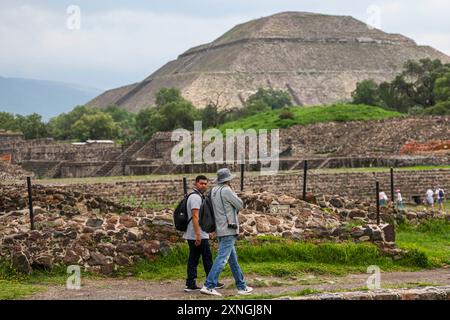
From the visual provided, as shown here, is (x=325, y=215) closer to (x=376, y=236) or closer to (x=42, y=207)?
(x=376, y=236)

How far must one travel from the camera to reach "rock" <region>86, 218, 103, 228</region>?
14.3 m

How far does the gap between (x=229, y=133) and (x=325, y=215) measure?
1606 inches

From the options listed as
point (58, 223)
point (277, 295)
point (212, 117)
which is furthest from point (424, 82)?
point (277, 295)

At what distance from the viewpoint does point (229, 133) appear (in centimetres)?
5775

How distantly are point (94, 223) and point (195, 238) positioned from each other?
2.52 metres

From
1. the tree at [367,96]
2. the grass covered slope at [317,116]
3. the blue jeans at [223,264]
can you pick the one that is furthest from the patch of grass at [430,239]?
the tree at [367,96]

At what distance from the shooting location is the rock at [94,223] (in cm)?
1427

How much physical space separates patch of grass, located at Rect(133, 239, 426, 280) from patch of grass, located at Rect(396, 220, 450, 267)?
64cm

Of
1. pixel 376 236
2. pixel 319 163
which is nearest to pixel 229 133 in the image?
pixel 319 163

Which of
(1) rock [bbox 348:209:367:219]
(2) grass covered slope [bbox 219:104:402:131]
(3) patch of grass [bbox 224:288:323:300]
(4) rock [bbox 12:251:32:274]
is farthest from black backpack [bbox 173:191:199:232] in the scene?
(2) grass covered slope [bbox 219:104:402:131]

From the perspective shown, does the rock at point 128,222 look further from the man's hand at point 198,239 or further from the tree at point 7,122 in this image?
the tree at point 7,122

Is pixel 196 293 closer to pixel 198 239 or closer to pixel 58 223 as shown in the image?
pixel 198 239

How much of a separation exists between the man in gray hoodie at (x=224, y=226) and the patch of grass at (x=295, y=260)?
168 cm

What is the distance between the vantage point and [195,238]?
12453mm
